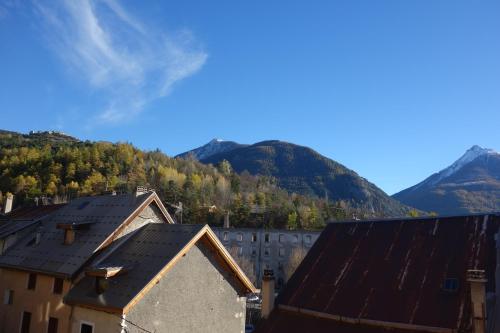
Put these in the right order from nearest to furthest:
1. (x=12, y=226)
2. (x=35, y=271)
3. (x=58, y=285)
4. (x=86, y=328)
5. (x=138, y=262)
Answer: (x=86, y=328) < (x=138, y=262) < (x=58, y=285) < (x=35, y=271) < (x=12, y=226)

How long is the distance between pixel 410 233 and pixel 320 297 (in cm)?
512

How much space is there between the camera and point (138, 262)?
2014cm

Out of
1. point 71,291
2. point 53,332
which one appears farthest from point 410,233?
point 53,332

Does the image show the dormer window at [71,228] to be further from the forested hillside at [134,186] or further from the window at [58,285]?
the forested hillside at [134,186]

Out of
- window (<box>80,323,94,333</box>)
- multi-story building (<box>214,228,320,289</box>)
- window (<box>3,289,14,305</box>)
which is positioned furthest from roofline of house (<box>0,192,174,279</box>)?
multi-story building (<box>214,228,320,289</box>)

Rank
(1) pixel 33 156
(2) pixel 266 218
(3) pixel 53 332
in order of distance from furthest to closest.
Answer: (1) pixel 33 156, (2) pixel 266 218, (3) pixel 53 332

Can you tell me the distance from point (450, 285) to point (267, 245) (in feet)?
232

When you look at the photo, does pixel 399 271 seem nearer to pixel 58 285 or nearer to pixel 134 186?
pixel 58 285

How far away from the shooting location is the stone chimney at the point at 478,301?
1411 cm

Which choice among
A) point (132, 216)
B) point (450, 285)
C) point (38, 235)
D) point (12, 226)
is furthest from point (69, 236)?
point (450, 285)

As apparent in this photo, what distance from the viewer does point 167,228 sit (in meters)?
22.4

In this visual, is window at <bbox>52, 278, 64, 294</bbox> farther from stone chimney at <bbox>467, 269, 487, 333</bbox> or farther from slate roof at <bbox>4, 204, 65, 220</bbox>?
stone chimney at <bbox>467, 269, 487, 333</bbox>

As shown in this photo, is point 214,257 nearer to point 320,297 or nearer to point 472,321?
point 320,297

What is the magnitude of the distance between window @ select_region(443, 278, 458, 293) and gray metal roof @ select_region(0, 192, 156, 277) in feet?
50.4
